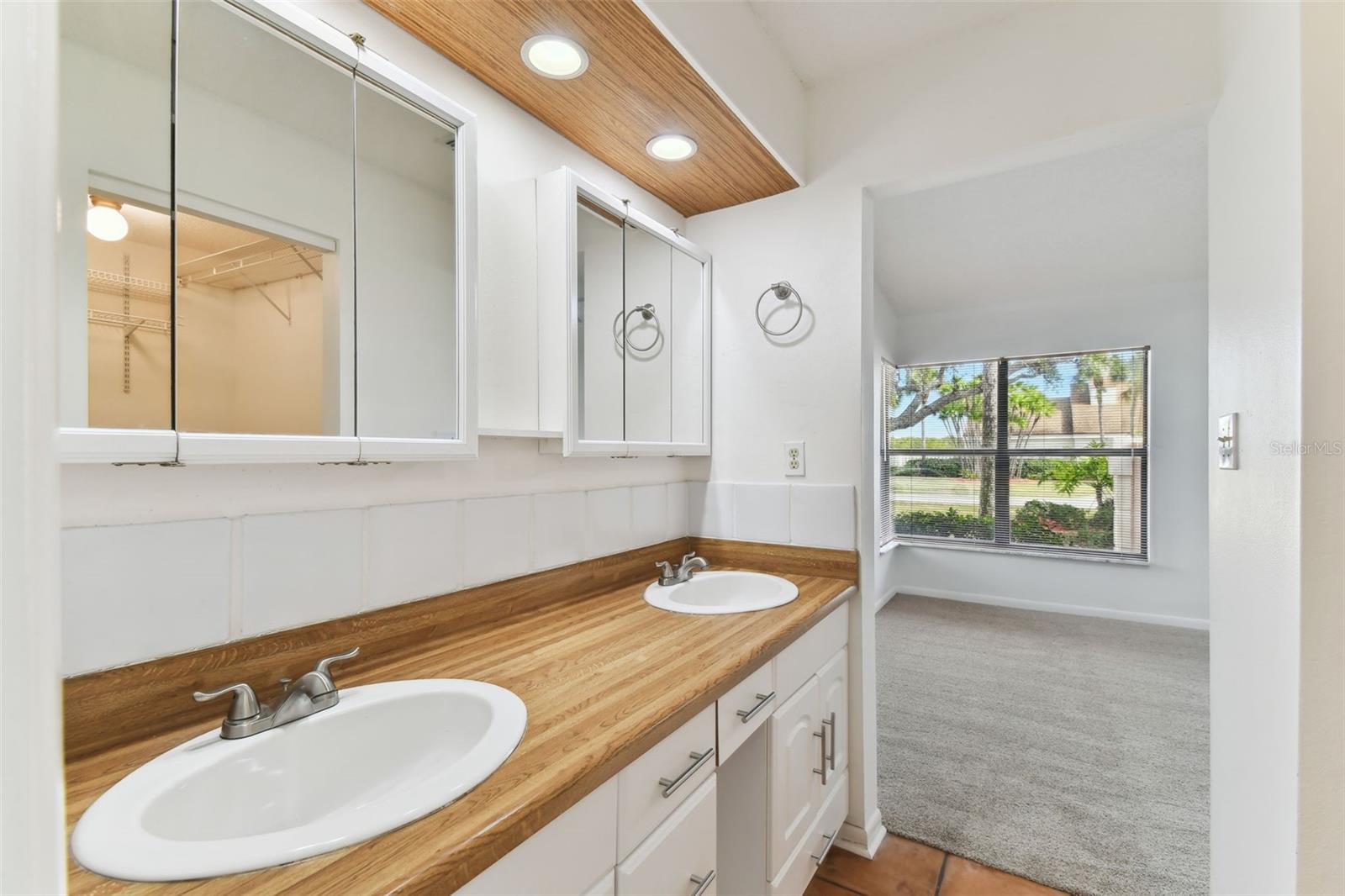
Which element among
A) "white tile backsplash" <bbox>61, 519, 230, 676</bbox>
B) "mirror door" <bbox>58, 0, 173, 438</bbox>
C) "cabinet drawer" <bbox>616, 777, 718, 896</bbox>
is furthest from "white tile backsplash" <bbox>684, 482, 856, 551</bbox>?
"mirror door" <bbox>58, 0, 173, 438</bbox>

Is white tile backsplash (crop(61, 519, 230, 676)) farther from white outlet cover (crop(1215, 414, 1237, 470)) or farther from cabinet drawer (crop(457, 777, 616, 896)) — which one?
white outlet cover (crop(1215, 414, 1237, 470))

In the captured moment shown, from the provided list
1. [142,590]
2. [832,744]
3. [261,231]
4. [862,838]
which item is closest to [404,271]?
[261,231]

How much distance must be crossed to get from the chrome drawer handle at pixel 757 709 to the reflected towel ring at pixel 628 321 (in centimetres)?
101

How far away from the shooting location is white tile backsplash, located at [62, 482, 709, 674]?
0.82 metres

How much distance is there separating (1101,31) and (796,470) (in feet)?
4.71

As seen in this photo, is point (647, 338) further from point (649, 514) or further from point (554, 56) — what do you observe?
point (554, 56)

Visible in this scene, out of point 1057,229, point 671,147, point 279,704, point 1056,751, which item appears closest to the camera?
point 279,704

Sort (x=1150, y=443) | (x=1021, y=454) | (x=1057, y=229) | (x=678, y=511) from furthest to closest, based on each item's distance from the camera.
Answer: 1. (x=1021, y=454)
2. (x=1150, y=443)
3. (x=1057, y=229)
4. (x=678, y=511)

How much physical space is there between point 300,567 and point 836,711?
1.45m

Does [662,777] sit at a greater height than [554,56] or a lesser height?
lesser

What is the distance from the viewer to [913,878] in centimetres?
174

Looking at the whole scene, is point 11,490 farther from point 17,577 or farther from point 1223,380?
point 1223,380

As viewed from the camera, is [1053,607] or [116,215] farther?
[1053,607]

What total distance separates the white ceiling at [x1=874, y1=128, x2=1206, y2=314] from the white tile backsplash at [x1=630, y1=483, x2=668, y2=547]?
6.00 ft
